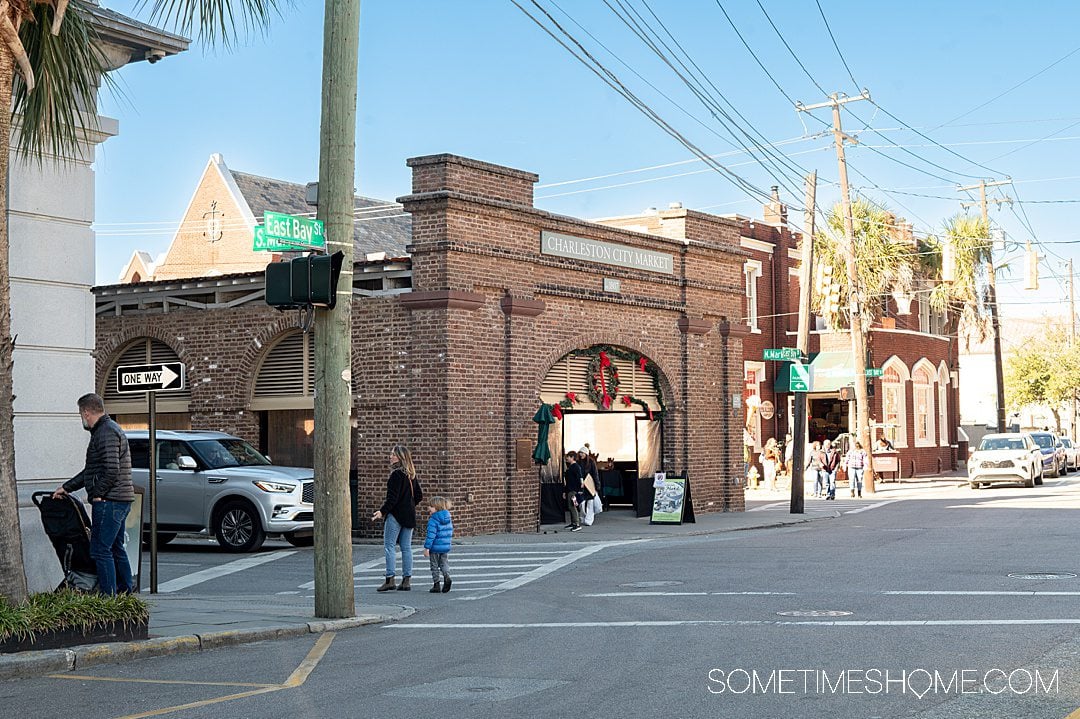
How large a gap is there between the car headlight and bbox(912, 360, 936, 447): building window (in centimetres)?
3335

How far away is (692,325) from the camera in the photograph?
28.2 m

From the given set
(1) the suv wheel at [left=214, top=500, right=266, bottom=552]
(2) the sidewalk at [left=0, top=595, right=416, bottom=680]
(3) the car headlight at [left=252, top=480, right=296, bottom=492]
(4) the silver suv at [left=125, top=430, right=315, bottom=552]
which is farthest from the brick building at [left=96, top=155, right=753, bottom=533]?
(2) the sidewalk at [left=0, top=595, right=416, bottom=680]

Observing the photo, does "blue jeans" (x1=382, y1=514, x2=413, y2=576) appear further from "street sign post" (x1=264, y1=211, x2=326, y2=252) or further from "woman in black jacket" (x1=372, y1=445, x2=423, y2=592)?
"street sign post" (x1=264, y1=211, x2=326, y2=252)

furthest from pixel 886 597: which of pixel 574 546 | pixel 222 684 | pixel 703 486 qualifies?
pixel 703 486

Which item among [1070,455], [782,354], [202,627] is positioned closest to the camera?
[202,627]

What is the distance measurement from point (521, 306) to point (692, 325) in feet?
19.3

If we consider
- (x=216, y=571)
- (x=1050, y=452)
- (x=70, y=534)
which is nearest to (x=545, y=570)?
(x=216, y=571)

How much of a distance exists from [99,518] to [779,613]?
6.35 metres

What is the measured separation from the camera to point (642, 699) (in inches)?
310

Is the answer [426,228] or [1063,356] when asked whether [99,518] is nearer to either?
[426,228]

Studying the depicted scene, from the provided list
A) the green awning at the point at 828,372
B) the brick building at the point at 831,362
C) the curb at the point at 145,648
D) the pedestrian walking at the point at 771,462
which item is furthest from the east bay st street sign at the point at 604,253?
the green awning at the point at 828,372

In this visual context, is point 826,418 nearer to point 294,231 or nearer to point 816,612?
point 816,612

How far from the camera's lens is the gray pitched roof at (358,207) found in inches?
1609

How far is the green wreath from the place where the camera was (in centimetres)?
2614
